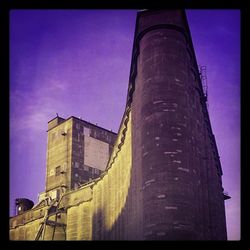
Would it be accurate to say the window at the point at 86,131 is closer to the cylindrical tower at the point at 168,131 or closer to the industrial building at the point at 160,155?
the industrial building at the point at 160,155

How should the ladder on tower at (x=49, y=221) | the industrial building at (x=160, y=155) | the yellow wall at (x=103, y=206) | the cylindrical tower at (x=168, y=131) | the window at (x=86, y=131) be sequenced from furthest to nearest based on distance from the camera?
1. the window at (x=86, y=131)
2. the ladder on tower at (x=49, y=221)
3. the yellow wall at (x=103, y=206)
4. the industrial building at (x=160, y=155)
5. the cylindrical tower at (x=168, y=131)

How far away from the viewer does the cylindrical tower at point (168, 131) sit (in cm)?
2106

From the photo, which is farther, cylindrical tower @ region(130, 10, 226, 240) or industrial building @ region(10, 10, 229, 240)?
industrial building @ region(10, 10, 229, 240)

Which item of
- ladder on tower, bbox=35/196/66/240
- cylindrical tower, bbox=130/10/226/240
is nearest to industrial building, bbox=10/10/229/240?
cylindrical tower, bbox=130/10/226/240

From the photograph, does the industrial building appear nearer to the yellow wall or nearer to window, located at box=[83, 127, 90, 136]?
the yellow wall

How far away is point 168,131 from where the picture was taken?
2266cm

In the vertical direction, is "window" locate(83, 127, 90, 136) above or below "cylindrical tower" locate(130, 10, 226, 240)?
above

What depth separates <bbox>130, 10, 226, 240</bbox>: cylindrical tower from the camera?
2106cm

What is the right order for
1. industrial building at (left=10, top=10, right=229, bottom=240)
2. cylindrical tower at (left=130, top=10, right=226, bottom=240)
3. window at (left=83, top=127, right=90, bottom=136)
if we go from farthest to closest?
window at (left=83, top=127, right=90, bottom=136) < industrial building at (left=10, top=10, right=229, bottom=240) < cylindrical tower at (left=130, top=10, right=226, bottom=240)

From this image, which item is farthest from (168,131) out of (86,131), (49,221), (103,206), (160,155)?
(86,131)

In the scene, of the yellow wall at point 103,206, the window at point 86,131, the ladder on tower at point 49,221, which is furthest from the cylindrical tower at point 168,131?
the window at point 86,131

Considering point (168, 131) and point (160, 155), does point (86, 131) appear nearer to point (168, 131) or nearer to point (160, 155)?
point (168, 131)
